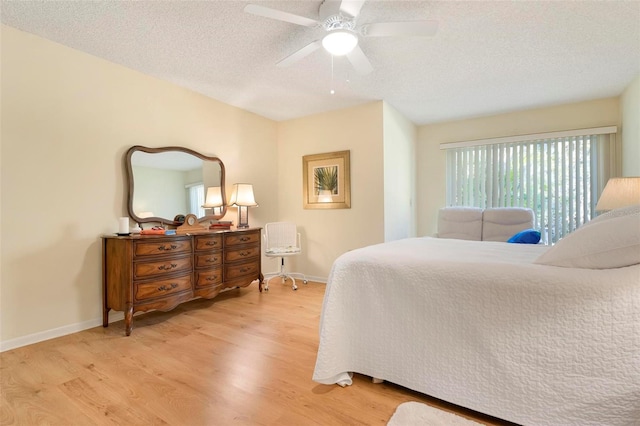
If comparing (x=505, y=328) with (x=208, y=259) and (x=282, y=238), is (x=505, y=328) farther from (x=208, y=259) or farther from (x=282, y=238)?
(x=282, y=238)

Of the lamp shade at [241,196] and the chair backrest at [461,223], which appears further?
the chair backrest at [461,223]

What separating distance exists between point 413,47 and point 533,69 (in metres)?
1.40

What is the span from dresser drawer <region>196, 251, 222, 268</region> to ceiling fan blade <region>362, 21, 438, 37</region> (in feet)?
8.31

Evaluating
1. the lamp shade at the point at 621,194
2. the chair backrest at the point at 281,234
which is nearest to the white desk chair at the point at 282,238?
the chair backrest at the point at 281,234

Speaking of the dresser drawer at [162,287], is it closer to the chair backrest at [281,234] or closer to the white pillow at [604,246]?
the chair backrest at [281,234]

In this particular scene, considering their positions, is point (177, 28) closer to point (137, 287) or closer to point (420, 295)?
point (137, 287)

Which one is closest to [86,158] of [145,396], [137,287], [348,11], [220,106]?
[137,287]

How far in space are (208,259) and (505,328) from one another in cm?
272

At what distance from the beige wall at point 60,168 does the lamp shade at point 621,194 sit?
4.33 meters

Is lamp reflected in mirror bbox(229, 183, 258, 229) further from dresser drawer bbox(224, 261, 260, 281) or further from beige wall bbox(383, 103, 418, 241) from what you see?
beige wall bbox(383, 103, 418, 241)

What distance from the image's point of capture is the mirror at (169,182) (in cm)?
295

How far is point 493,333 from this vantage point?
132 centimetres

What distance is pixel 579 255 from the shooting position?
1279 mm

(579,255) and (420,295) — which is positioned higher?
(579,255)
